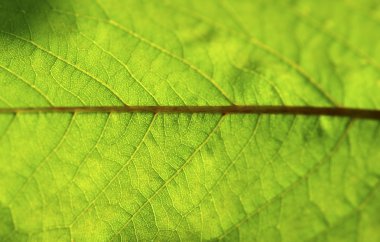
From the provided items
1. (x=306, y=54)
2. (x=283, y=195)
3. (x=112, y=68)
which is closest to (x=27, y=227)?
(x=112, y=68)

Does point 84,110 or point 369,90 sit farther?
point 84,110

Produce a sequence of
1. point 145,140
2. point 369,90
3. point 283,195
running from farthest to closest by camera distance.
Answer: point 145,140
point 283,195
point 369,90

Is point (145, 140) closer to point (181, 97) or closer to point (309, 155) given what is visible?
point (181, 97)

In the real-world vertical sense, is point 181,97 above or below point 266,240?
above

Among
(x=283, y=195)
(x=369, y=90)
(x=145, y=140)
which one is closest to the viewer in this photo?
(x=369, y=90)
